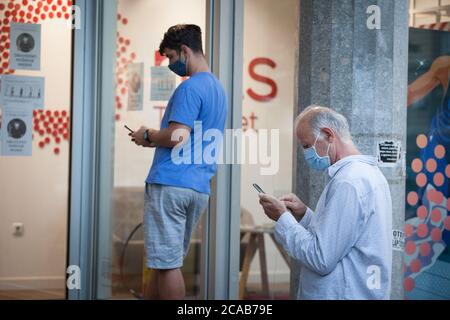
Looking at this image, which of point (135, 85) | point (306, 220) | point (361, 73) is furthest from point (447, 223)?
point (135, 85)

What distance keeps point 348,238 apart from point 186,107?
4.10ft

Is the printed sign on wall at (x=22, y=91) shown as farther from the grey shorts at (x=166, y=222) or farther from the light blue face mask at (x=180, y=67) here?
the grey shorts at (x=166, y=222)

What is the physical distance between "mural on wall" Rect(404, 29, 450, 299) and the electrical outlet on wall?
2.26m

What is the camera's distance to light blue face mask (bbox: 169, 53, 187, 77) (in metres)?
3.75

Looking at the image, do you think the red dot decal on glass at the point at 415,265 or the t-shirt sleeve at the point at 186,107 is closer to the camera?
the t-shirt sleeve at the point at 186,107

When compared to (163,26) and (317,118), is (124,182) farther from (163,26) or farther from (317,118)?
(317,118)

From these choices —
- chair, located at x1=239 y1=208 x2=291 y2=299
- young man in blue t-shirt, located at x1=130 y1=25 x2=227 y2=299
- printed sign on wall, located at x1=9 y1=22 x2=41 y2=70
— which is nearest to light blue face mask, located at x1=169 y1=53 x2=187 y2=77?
young man in blue t-shirt, located at x1=130 y1=25 x2=227 y2=299

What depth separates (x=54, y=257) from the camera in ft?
13.3

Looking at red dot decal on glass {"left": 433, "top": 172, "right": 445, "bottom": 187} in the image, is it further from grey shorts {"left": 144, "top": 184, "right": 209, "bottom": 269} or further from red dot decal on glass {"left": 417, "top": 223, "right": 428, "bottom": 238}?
grey shorts {"left": 144, "top": 184, "right": 209, "bottom": 269}

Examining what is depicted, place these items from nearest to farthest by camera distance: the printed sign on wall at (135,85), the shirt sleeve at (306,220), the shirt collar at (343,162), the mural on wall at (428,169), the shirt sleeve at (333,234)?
the shirt sleeve at (333,234) → the shirt collar at (343,162) → the shirt sleeve at (306,220) → the printed sign on wall at (135,85) → the mural on wall at (428,169)

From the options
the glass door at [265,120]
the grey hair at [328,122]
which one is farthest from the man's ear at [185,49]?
the grey hair at [328,122]

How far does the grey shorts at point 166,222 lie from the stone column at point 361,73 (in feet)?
2.51

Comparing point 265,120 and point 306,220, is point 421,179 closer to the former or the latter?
point 265,120

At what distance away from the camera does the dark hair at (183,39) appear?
379cm
